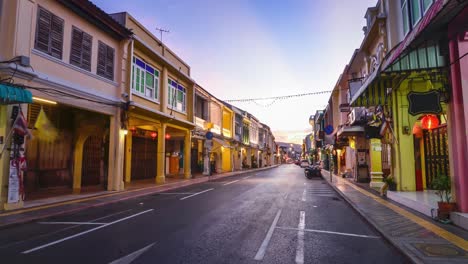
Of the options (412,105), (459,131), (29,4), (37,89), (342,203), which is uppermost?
(29,4)

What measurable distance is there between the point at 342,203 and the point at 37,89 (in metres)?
13.0

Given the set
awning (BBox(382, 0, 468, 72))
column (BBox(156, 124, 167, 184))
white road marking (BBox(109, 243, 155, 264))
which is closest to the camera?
white road marking (BBox(109, 243, 155, 264))

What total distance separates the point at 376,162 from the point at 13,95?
1825 centimetres

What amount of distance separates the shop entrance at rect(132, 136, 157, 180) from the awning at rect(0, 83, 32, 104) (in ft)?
45.8

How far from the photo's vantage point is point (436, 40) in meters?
8.54

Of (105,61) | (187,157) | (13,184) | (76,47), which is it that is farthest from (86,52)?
(187,157)

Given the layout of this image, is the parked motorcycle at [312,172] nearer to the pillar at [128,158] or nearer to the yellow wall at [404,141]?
the pillar at [128,158]

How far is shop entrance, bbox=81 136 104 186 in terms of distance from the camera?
749 inches

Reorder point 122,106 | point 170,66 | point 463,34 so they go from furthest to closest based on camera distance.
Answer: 1. point 170,66
2. point 122,106
3. point 463,34

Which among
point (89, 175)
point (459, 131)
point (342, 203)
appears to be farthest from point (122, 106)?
point (459, 131)

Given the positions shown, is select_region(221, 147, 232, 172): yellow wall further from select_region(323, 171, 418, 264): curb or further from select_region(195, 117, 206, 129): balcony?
select_region(323, 171, 418, 264): curb

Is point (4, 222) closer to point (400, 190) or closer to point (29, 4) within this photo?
point (29, 4)

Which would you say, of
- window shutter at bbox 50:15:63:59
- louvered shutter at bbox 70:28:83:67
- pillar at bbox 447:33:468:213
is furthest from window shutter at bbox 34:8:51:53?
pillar at bbox 447:33:468:213

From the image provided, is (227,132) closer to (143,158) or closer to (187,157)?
(187,157)
